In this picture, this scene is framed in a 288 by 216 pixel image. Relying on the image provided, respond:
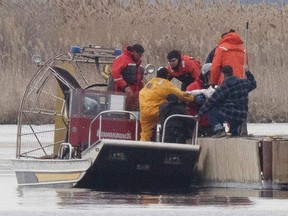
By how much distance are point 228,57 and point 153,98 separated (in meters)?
1.85

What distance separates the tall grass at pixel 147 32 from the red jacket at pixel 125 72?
1122 centimetres

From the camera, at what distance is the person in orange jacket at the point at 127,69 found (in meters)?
19.3

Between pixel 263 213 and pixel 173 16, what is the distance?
19.7m

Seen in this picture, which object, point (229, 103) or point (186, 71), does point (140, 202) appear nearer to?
point (229, 103)

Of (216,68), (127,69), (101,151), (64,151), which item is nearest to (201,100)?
(216,68)

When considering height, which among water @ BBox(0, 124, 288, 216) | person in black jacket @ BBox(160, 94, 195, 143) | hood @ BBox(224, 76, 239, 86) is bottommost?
water @ BBox(0, 124, 288, 216)

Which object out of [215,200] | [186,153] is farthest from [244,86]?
[215,200]

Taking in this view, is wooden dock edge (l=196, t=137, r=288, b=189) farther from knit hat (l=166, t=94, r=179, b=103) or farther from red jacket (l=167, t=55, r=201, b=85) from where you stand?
red jacket (l=167, t=55, r=201, b=85)

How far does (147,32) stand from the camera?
3322cm

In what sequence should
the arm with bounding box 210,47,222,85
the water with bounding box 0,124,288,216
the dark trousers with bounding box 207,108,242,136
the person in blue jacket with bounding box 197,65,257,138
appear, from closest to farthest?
the water with bounding box 0,124,288,216, the person in blue jacket with bounding box 197,65,257,138, the dark trousers with bounding box 207,108,242,136, the arm with bounding box 210,47,222,85

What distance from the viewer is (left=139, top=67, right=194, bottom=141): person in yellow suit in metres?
18.5

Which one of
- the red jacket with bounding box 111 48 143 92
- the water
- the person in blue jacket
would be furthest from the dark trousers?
the red jacket with bounding box 111 48 143 92

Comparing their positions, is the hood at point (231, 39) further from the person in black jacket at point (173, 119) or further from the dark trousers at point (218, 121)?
the person in black jacket at point (173, 119)

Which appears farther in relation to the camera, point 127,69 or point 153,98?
point 127,69
